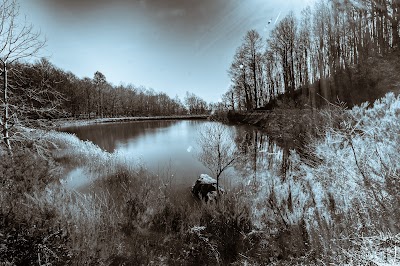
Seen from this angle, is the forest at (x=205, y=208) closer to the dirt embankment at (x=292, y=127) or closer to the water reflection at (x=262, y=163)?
the water reflection at (x=262, y=163)

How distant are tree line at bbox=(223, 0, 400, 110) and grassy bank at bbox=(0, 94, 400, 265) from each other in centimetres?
1176

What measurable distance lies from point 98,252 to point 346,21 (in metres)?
36.8

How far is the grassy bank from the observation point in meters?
4.68

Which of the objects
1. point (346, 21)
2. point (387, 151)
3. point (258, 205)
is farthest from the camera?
point (346, 21)

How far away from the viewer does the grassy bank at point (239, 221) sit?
15.3ft

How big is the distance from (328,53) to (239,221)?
106 feet

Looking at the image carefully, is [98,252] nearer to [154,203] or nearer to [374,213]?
[154,203]

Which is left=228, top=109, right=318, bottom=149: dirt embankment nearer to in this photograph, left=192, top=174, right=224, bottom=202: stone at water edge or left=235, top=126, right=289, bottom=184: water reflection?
left=235, top=126, right=289, bottom=184: water reflection

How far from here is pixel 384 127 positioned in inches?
257

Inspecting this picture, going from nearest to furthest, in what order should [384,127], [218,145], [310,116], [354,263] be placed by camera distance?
[354,263] → [384,127] → [218,145] → [310,116]

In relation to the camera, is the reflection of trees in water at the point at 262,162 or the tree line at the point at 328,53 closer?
the reflection of trees in water at the point at 262,162

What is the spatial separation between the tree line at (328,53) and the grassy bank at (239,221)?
11.8m

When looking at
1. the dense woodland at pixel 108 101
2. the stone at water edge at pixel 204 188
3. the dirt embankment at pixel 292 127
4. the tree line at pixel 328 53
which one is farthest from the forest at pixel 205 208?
the dense woodland at pixel 108 101

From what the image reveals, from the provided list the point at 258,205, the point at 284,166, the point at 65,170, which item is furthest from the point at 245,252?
the point at 65,170
